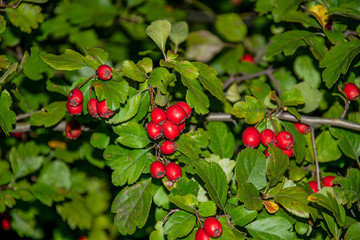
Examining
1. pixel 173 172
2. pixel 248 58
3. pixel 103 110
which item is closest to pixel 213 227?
pixel 173 172

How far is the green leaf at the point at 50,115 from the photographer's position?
172 centimetres

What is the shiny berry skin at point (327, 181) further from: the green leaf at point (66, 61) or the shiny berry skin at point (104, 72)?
the green leaf at point (66, 61)

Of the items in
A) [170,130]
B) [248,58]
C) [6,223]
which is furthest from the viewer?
[248,58]

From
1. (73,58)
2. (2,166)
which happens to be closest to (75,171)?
(2,166)

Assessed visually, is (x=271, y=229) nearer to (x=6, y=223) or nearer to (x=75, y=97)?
(x=75, y=97)

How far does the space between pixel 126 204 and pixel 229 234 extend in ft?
1.51

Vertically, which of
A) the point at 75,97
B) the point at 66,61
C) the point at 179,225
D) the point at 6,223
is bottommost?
the point at 6,223

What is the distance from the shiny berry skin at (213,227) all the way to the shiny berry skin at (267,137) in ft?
1.55

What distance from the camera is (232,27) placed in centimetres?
275

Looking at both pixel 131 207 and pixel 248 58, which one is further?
pixel 248 58

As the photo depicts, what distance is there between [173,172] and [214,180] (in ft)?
0.54

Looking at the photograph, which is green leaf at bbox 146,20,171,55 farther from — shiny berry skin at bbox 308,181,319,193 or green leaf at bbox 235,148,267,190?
shiny berry skin at bbox 308,181,319,193

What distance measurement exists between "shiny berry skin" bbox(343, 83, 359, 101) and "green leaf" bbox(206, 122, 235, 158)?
0.58m

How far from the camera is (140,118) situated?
1.50m
